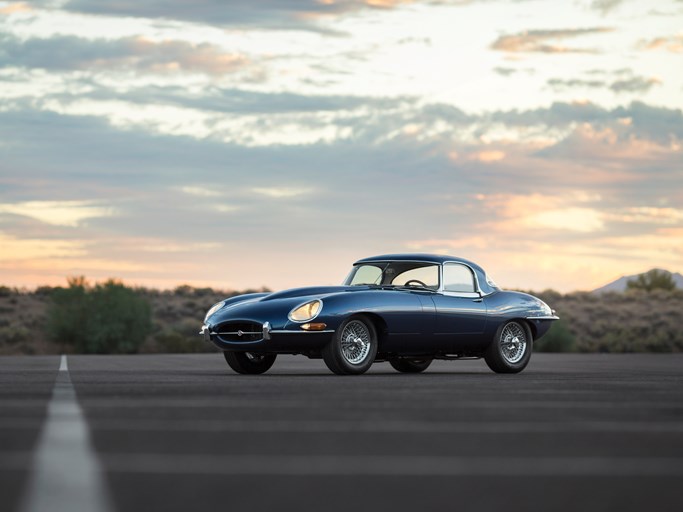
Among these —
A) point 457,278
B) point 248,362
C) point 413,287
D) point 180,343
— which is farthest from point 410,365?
point 180,343

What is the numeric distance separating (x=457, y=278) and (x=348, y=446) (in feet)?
40.2

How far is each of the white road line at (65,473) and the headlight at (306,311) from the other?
7.72 m

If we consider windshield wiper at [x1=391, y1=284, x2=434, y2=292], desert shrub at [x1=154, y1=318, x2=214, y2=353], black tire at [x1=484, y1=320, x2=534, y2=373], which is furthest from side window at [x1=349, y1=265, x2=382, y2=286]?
desert shrub at [x1=154, y1=318, x2=214, y2=353]

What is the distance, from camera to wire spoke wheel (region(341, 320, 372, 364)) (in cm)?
1884

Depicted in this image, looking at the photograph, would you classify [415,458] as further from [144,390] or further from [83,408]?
[144,390]

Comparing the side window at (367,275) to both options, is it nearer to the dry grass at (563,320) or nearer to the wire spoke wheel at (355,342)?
the wire spoke wheel at (355,342)

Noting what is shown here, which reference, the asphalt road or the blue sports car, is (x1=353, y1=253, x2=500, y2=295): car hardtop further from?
the asphalt road

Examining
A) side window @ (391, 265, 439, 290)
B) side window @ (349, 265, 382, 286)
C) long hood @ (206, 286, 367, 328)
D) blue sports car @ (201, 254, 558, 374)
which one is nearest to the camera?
blue sports car @ (201, 254, 558, 374)

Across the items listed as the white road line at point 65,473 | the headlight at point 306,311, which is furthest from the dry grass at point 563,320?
the white road line at point 65,473

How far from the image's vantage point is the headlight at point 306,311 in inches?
728

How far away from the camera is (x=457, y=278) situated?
68.4 feet

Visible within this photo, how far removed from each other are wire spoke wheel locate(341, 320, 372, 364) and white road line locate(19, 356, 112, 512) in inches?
322

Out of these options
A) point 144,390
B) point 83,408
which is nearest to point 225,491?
point 83,408

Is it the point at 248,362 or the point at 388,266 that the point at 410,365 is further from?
the point at 248,362
